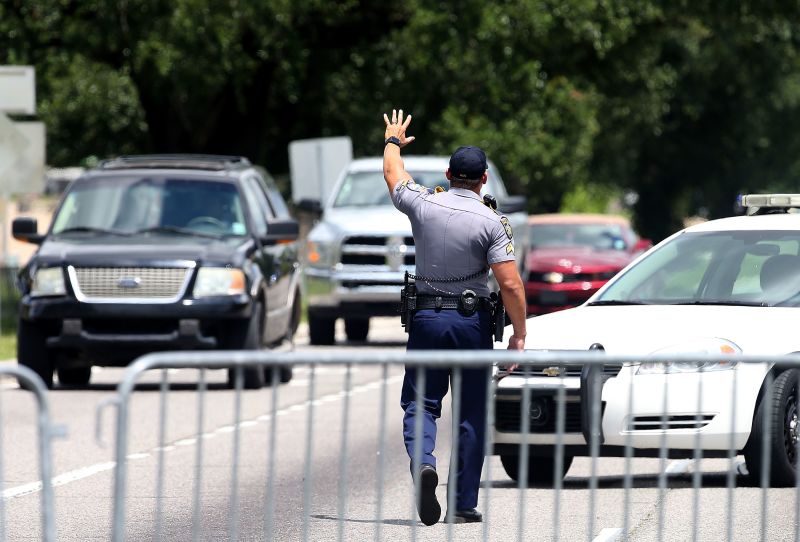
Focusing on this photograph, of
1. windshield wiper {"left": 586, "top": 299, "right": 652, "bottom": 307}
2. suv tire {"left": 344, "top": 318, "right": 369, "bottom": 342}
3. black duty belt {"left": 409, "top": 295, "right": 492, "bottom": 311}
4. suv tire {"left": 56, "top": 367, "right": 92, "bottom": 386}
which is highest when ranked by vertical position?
black duty belt {"left": 409, "top": 295, "right": 492, "bottom": 311}

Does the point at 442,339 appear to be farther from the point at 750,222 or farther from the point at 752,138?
the point at 752,138

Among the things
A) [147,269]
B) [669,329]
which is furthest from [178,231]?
[669,329]

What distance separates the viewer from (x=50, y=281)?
16.1 metres

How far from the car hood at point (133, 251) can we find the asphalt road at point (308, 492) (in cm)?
236

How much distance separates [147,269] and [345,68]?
61.4 feet

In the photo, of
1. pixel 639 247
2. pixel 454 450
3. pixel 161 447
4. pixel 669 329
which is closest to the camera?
pixel 161 447

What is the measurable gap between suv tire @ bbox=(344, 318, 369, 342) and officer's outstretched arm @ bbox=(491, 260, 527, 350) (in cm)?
1570

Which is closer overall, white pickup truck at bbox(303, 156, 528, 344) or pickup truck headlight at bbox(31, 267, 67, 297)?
pickup truck headlight at bbox(31, 267, 67, 297)

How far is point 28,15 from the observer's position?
3009 centimetres

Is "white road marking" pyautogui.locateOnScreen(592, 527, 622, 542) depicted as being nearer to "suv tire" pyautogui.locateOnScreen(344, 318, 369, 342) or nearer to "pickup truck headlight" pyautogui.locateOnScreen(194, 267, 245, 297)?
"pickup truck headlight" pyautogui.locateOnScreen(194, 267, 245, 297)

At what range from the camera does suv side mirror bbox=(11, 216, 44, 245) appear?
16556 millimetres

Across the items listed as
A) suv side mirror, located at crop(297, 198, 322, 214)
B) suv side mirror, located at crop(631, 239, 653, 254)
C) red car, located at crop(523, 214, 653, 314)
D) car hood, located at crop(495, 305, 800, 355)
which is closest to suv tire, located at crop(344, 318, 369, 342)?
red car, located at crop(523, 214, 653, 314)

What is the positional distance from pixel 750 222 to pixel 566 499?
254 cm

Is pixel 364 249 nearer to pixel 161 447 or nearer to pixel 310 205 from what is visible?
pixel 310 205
